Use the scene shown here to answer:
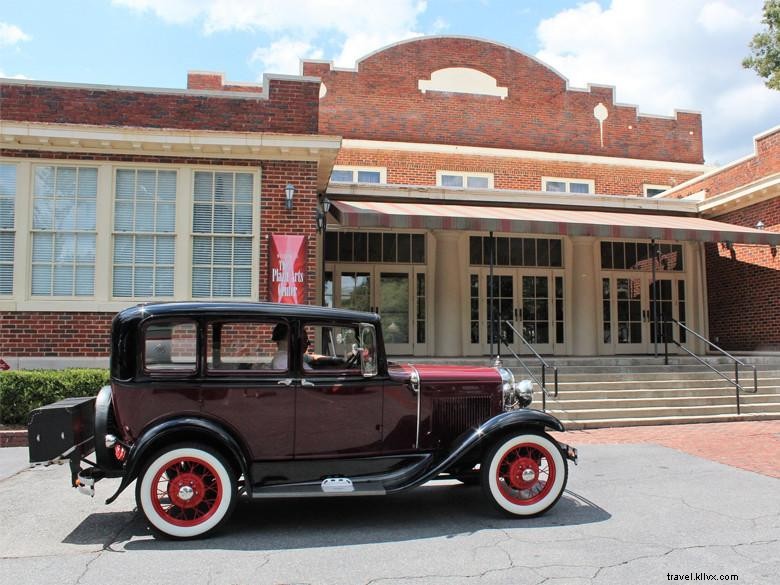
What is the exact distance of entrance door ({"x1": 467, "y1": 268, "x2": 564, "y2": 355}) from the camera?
561 inches

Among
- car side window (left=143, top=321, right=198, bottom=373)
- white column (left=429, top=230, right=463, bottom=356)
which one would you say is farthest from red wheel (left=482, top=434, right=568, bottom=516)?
white column (left=429, top=230, right=463, bottom=356)

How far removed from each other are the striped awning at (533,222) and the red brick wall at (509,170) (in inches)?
197

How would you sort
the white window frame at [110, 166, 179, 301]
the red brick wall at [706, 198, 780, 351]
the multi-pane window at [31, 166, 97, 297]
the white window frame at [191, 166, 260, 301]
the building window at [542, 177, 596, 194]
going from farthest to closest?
1. the building window at [542, 177, 596, 194]
2. the red brick wall at [706, 198, 780, 351]
3. the white window frame at [191, 166, 260, 301]
4. the white window frame at [110, 166, 179, 301]
5. the multi-pane window at [31, 166, 97, 297]

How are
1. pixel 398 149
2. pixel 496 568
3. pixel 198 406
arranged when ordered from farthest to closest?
pixel 398 149 < pixel 198 406 < pixel 496 568

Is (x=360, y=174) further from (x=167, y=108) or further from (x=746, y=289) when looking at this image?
(x=746, y=289)

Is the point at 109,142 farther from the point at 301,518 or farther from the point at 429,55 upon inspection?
the point at 429,55

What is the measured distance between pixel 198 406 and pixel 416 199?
31.1 feet

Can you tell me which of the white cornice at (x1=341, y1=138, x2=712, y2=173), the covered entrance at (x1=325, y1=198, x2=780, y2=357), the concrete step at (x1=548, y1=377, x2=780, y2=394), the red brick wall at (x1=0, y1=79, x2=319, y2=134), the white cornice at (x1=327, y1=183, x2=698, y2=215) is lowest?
the concrete step at (x1=548, y1=377, x2=780, y2=394)

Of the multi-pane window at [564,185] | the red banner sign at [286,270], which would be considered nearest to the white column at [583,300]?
the multi-pane window at [564,185]

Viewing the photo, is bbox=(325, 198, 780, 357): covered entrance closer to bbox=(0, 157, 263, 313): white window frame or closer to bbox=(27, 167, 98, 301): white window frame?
bbox=(0, 157, 263, 313): white window frame

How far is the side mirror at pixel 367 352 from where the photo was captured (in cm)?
495

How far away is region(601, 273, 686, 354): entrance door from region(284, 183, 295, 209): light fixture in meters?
8.04

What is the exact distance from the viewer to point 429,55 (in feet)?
64.4

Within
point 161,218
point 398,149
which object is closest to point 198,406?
point 161,218
